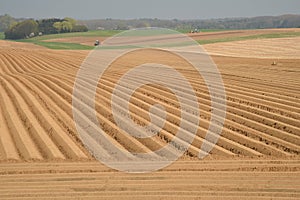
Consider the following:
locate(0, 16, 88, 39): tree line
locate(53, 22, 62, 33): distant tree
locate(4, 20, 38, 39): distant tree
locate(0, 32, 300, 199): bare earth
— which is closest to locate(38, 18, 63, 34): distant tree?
locate(0, 16, 88, 39): tree line

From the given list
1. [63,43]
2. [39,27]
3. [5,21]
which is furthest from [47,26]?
[5,21]

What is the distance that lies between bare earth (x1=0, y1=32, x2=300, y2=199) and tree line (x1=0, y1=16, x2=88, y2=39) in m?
68.5

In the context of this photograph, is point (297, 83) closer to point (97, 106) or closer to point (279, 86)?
point (279, 86)

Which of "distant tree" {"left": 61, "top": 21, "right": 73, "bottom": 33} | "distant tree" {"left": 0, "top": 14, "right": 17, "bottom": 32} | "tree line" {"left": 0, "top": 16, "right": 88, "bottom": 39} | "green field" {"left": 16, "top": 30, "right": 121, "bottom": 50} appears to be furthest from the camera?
"distant tree" {"left": 0, "top": 14, "right": 17, "bottom": 32}

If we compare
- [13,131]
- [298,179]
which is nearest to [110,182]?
[298,179]

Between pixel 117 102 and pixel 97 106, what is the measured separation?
69 cm

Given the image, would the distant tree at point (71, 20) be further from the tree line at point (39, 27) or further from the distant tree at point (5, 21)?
the distant tree at point (5, 21)

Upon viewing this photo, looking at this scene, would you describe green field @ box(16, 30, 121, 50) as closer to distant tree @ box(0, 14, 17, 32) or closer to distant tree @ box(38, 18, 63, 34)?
distant tree @ box(38, 18, 63, 34)

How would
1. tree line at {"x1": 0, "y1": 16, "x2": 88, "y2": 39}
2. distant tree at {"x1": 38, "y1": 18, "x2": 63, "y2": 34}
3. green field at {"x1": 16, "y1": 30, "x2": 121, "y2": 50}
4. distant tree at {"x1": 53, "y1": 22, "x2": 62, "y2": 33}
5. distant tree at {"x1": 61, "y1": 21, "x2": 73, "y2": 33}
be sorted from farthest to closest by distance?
distant tree at {"x1": 61, "y1": 21, "x2": 73, "y2": 33}, distant tree at {"x1": 38, "y1": 18, "x2": 63, "y2": 34}, distant tree at {"x1": 53, "y1": 22, "x2": 62, "y2": 33}, tree line at {"x1": 0, "y1": 16, "x2": 88, "y2": 39}, green field at {"x1": 16, "y1": 30, "x2": 121, "y2": 50}

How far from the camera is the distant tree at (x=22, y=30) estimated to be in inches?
3063

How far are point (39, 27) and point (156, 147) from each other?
263ft

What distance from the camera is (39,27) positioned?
272ft

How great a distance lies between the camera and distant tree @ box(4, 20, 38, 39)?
255 feet

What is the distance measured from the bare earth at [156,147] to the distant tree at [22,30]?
68.2 meters
